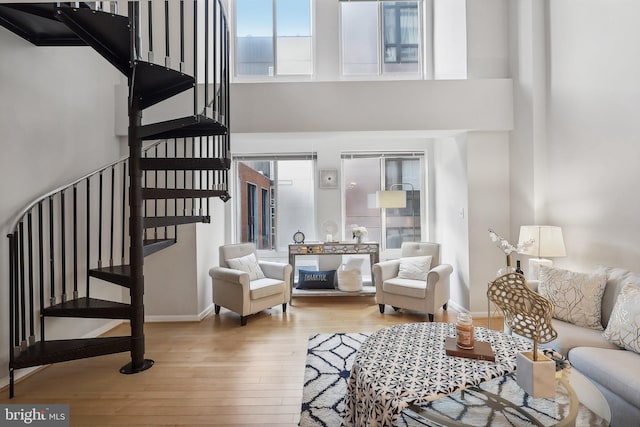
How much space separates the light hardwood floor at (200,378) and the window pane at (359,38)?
378cm

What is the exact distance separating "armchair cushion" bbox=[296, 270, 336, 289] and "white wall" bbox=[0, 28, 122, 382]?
2.52 metres

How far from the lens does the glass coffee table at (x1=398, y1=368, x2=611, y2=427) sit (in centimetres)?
140

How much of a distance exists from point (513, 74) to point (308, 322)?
387cm

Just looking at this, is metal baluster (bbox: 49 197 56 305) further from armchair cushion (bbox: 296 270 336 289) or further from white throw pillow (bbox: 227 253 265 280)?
armchair cushion (bbox: 296 270 336 289)

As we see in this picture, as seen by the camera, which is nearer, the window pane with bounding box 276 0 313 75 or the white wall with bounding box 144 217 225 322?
the white wall with bounding box 144 217 225 322

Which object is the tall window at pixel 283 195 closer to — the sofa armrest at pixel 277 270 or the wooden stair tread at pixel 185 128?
the sofa armrest at pixel 277 270

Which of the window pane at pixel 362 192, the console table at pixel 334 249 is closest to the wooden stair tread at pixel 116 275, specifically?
the console table at pixel 334 249

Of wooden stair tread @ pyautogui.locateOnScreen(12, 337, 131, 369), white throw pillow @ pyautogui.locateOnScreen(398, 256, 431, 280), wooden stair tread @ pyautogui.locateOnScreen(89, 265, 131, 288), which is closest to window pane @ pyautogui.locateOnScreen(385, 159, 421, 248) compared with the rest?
white throw pillow @ pyautogui.locateOnScreen(398, 256, 431, 280)

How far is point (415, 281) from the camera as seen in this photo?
160 inches

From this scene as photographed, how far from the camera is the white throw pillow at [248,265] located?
4129 millimetres

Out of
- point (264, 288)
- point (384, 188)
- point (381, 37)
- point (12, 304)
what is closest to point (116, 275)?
point (12, 304)

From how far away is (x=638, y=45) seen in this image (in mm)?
2539

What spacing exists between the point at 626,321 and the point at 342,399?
192cm

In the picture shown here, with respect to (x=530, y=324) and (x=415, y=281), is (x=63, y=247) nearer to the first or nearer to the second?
(x=530, y=324)
